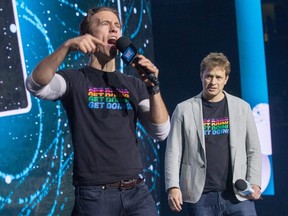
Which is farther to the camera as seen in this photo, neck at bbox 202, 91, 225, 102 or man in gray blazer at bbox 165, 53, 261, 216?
neck at bbox 202, 91, 225, 102

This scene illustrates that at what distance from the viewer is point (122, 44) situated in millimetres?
2047

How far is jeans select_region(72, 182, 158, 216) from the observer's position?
206cm

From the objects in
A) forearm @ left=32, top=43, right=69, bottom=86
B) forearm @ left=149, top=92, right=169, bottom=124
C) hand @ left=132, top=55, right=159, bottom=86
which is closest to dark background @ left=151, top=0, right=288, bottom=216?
forearm @ left=149, top=92, right=169, bottom=124

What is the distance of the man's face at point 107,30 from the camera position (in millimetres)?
2182

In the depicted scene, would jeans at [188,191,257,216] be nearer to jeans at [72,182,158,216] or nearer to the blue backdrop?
jeans at [72,182,158,216]

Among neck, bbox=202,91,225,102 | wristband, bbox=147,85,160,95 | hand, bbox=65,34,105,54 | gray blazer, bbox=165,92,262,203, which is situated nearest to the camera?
hand, bbox=65,34,105,54

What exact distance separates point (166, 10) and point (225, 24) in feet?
2.17

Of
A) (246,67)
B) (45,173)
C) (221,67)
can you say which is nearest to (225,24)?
(246,67)

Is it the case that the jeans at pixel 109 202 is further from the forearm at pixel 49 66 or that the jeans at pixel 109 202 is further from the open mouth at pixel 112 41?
the open mouth at pixel 112 41

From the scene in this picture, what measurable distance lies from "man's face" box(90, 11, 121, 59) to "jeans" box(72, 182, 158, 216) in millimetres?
563

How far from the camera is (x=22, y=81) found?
121 inches

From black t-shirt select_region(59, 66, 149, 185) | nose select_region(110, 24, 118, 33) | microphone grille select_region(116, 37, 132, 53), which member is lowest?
black t-shirt select_region(59, 66, 149, 185)

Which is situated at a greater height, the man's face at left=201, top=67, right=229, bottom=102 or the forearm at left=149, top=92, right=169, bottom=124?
the man's face at left=201, top=67, right=229, bottom=102

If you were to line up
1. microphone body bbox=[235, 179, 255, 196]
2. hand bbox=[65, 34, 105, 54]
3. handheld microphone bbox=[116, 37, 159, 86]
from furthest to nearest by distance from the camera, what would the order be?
microphone body bbox=[235, 179, 255, 196] < handheld microphone bbox=[116, 37, 159, 86] < hand bbox=[65, 34, 105, 54]
